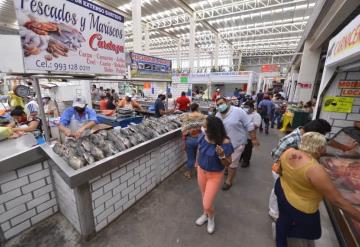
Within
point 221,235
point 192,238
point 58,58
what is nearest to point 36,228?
point 192,238

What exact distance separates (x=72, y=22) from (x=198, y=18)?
14.4m

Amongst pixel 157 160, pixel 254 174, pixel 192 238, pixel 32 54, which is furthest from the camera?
pixel 254 174

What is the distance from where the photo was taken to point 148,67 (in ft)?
12.5

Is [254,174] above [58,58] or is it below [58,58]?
below

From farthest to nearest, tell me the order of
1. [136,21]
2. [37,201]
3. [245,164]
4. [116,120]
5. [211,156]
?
1. [136,21]
2. [116,120]
3. [245,164]
4. [37,201]
5. [211,156]

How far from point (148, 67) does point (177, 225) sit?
9.95ft

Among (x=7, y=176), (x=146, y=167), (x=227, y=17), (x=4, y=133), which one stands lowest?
(x=146, y=167)

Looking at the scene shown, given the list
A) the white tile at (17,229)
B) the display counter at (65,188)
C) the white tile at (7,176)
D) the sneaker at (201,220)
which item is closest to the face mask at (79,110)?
the display counter at (65,188)

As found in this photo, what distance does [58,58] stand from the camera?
6.25ft

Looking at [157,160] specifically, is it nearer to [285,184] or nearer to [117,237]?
[117,237]

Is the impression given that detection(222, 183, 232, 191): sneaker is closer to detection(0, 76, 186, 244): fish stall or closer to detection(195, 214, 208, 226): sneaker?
detection(195, 214, 208, 226): sneaker

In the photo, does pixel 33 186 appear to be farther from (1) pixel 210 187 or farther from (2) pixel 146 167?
(1) pixel 210 187

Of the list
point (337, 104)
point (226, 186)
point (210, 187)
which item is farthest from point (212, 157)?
point (337, 104)

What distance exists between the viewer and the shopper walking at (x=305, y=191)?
1362mm
